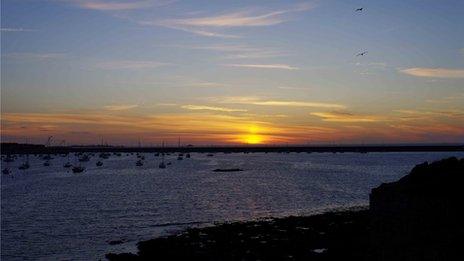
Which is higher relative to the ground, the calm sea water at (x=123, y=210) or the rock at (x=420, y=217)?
the rock at (x=420, y=217)

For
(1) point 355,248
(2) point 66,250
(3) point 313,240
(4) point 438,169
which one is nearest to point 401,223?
(4) point 438,169

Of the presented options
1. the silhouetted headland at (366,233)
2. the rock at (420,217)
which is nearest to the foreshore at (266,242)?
the silhouetted headland at (366,233)

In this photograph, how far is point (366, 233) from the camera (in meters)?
33.1

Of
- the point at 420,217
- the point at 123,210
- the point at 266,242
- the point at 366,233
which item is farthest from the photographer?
the point at 123,210

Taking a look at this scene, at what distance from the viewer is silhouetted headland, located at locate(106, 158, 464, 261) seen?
1627 centimetres

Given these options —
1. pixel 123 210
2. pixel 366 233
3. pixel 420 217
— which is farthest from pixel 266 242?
pixel 123 210

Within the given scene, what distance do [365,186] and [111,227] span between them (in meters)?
54.6

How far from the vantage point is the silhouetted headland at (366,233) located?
1627 cm

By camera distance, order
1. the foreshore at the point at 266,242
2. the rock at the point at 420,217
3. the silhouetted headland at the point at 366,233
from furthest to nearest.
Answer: the foreshore at the point at 266,242, the silhouetted headland at the point at 366,233, the rock at the point at 420,217

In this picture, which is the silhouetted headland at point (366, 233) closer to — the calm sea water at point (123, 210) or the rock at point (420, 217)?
the rock at point (420, 217)

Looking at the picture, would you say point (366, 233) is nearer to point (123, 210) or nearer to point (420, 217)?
point (420, 217)

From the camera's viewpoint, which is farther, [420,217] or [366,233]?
[366,233]

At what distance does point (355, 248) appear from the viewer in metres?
30.4

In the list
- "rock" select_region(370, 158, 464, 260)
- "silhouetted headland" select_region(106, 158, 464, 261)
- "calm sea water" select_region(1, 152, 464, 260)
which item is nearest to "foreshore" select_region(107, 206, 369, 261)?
"silhouetted headland" select_region(106, 158, 464, 261)
